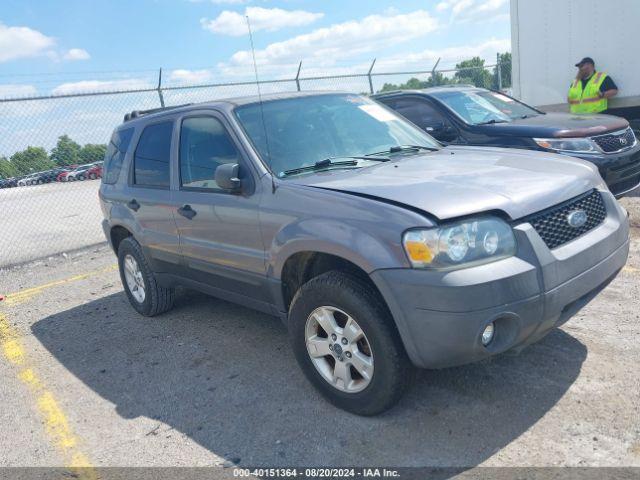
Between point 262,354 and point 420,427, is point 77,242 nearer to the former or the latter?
point 262,354

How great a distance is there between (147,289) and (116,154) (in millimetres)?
1346

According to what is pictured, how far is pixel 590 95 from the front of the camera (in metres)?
8.88

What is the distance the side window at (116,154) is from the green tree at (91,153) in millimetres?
5501

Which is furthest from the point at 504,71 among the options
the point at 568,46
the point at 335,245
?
the point at 335,245

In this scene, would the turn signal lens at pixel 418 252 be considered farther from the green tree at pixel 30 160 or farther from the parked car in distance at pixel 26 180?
the parked car in distance at pixel 26 180

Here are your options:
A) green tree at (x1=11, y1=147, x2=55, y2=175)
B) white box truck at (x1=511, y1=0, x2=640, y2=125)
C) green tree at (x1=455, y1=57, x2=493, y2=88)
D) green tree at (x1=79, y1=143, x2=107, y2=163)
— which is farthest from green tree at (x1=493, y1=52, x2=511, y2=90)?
green tree at (x1=11, y1=147, x2=55, y2=175)

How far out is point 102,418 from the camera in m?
3.72

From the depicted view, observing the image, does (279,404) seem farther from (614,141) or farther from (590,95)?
(590,95)

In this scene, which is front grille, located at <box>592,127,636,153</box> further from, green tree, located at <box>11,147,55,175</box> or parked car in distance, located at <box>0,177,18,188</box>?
parked car in distance, located at <box>0,177,18,188</box>

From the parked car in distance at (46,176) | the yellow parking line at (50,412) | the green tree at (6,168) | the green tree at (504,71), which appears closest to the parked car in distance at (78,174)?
the parked car in distance at (46,176)

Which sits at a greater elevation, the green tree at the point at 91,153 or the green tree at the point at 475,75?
the green tree at the point at 475,75

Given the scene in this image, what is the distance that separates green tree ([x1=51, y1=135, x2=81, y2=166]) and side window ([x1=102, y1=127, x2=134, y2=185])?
4.94 m

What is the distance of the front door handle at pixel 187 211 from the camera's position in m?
4.21

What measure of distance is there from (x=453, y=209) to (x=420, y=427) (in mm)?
1194
